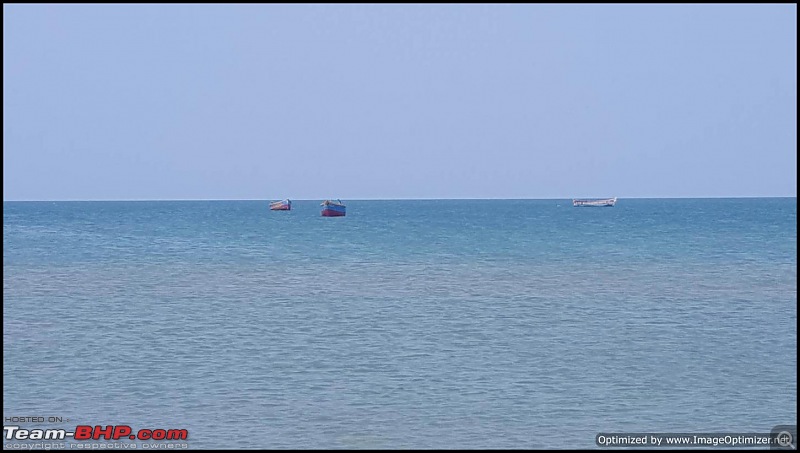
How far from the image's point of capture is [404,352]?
22109 mm

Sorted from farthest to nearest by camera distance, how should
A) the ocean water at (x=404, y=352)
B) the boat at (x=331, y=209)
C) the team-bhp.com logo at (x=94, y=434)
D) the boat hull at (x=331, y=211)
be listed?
the boat hull at (x=331, y=211), the boat at (x=331, y=209), the ocean water at (x=404, y=352), the team-bhp.com logo at (x=94, y=434)

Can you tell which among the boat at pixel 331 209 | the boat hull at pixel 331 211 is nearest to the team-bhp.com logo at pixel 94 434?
the boat at pixel 331 209

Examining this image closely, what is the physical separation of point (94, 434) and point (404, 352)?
8.25m

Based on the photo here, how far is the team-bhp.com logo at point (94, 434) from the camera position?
15.1 m

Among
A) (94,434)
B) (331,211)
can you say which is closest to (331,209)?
(331,211)

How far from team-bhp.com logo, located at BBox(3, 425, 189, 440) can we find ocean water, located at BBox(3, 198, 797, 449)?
293 millimetres

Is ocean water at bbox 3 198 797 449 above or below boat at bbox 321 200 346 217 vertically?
above

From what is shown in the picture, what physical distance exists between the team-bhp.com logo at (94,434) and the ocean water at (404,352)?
29 cm

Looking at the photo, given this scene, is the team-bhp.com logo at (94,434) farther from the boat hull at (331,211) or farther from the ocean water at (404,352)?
the boat hull at (331,211)

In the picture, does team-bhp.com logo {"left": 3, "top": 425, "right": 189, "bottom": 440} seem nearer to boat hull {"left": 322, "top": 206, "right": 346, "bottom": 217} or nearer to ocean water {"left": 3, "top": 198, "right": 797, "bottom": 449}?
ocean water {"left": 3, "top": 198, "right": 797, "bottom": 449}

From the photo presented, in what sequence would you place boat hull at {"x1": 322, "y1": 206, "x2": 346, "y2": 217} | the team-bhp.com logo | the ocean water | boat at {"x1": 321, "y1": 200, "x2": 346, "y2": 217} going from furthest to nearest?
1. boat hull at {"x1": 322, "y1": 206, "x2": 346, "y2": 217}
2. boat at {"x1": 321, "y1": 200, "x2": 346, "y2": 217}
3. the ocean water
4. the team-bhp.com logo

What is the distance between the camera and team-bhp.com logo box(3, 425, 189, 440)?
595 inches

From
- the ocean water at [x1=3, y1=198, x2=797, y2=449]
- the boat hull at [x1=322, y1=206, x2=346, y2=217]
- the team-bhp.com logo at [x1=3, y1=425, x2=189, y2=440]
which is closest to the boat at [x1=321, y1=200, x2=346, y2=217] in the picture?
the boat hull at [x1=322, y1=206, x2=346, y2=217]

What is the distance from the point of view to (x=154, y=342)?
23672 mm
